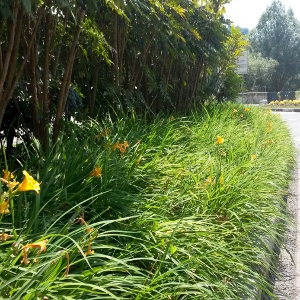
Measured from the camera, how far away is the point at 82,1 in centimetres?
364

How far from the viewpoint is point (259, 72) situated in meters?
60.6

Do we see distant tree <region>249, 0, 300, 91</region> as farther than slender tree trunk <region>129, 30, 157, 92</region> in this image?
Yes

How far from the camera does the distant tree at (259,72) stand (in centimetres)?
5941

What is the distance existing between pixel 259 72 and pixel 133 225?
59899 mm

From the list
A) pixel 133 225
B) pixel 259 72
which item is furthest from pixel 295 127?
pixel 259 72

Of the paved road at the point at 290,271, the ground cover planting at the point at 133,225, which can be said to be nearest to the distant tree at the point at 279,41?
the paved road at the point at 290,271

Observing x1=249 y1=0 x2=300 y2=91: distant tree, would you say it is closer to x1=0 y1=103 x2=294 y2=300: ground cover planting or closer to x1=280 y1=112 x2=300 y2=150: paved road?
x1=280 y1=112 x2=300 y2=150: paved road

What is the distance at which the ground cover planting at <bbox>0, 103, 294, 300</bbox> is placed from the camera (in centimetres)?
215

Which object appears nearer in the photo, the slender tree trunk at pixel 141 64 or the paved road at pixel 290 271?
the paved road at pixel 290 271

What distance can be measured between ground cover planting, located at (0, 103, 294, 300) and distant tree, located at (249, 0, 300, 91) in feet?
198

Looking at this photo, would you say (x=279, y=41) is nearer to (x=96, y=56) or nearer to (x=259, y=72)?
(x=259, y=72)

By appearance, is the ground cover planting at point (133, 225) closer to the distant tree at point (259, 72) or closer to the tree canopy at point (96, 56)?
the tree canopy at point (96, 56)

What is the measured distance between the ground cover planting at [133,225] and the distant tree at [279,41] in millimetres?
60303

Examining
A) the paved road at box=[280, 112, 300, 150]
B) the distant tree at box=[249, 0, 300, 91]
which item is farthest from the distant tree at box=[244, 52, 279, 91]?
the paved road at box=[280, 112, 300, 150]
